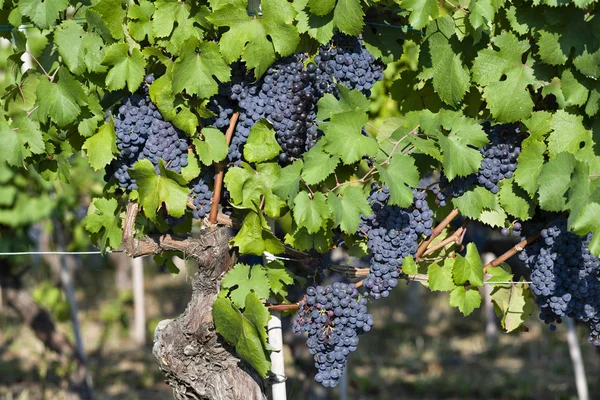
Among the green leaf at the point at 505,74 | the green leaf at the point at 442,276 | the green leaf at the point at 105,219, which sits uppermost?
the green leaf at the point at 505,74

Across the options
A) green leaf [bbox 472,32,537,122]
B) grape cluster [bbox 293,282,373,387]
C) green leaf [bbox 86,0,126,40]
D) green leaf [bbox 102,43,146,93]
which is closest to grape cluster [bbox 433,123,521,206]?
green leaf [bbox 472,32,537,122]

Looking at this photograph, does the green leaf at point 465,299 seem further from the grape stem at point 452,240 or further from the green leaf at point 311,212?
the green leaf at point 311,212

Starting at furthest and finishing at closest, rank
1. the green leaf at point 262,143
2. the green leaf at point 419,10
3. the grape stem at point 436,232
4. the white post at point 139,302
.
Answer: the white post at point 139,302
the grape stem at point 436,232
the green leaf at point 262,143
the green leaf at point 419,10

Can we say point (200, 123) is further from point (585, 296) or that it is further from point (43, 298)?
point (43, 298)

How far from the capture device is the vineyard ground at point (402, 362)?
7055mm

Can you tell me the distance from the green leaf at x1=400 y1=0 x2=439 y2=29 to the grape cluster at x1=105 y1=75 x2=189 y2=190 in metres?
0.78

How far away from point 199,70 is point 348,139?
471 millimetres

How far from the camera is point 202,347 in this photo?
254 centimetres

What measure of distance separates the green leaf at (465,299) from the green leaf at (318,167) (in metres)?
0.57

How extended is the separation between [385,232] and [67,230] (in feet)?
18.0

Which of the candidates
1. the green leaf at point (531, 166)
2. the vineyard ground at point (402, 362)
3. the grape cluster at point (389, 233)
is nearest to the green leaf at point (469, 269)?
the grape cluster at point (389, 233)

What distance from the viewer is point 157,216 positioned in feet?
7.87

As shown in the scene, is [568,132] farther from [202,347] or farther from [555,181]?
[202,347]

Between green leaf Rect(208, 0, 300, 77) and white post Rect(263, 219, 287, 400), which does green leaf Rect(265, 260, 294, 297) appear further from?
green leaf Rect(208, 0, 300, 77)
